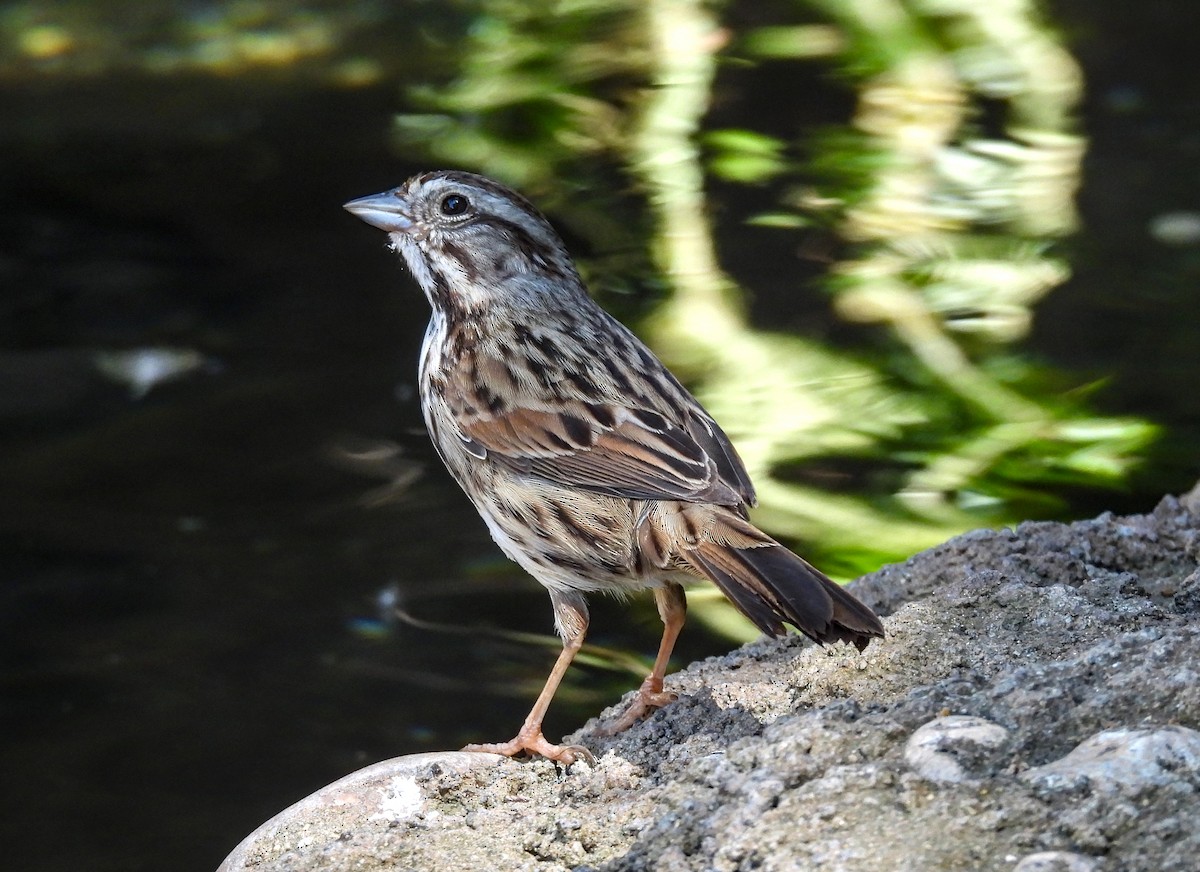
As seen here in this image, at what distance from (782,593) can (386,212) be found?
1.90m

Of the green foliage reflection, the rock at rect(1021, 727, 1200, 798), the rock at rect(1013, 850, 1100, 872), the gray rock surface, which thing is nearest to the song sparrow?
the gray rock surface

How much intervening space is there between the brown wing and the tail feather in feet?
0.63

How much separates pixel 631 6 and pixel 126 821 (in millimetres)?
6735

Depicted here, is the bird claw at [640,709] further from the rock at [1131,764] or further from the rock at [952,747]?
the rock at [1131,764]

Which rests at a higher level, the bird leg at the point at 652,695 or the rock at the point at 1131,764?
the rock at the point at 1131,764

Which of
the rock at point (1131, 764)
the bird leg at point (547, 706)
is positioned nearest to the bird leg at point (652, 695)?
the bird leg at point (547, 706)

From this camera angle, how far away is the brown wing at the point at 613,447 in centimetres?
379

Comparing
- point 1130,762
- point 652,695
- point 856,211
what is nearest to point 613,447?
point 652,695

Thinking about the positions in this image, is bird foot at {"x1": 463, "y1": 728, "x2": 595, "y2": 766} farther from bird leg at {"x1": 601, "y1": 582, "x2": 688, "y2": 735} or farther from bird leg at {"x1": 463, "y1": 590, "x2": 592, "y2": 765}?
bird leg at {"x1": 601, "y1": 582, "x2": 688, "y2": 735}

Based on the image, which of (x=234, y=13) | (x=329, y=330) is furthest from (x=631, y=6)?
(x=329, y=330)

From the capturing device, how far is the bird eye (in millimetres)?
4562

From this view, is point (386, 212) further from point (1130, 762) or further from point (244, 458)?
point (1130, 762)

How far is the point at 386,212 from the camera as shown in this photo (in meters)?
4.58

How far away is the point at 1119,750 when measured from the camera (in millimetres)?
2531
